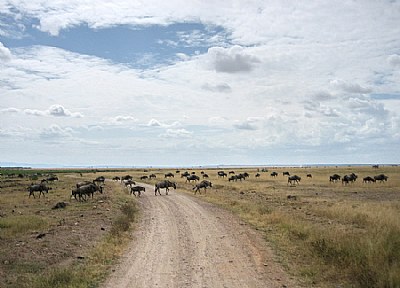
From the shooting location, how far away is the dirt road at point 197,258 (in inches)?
468

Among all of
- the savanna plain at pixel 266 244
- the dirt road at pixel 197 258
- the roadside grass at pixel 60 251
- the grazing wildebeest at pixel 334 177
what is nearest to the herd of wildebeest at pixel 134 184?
the grazing wildebeest at pixel 334 177

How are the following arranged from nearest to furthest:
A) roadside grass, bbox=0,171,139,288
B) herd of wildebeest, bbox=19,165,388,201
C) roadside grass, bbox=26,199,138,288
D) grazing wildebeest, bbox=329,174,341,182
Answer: roadside grass, bbox=26,199,138,288
roadside grass, bbox=0,171,139,288
herd of wildebeest, bbox=19,165,388,201
grazing wildebeest, bbox=329,174,341,182

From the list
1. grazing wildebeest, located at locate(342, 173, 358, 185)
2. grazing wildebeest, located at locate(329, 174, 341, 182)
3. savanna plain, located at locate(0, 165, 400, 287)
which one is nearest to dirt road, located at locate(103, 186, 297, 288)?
savanna plain, located at locate(0, 165, 400, 287)

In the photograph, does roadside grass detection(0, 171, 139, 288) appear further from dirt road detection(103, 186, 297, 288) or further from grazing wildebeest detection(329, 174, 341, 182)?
grazing wildebeest detection(329, 174, 341, 182)

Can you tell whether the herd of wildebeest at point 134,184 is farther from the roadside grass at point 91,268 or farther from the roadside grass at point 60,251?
the roadside grass at point 91,268

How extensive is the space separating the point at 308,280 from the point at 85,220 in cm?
1619

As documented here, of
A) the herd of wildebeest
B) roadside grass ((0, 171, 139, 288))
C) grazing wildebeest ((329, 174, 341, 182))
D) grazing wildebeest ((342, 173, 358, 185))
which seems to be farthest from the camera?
grazing wildebeest ((329, 174, 341, 182))

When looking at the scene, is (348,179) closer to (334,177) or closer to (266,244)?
(334,177)

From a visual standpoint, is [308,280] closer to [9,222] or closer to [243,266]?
[243,266]

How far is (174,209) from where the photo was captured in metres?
31.0

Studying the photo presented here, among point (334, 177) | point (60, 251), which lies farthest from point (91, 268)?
point (334, 177)

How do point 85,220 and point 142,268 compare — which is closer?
point 142,268

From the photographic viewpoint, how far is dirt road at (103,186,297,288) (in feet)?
39.0

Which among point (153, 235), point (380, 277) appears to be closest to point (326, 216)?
point (153, 235)
